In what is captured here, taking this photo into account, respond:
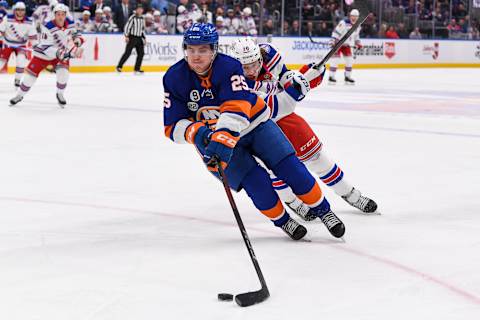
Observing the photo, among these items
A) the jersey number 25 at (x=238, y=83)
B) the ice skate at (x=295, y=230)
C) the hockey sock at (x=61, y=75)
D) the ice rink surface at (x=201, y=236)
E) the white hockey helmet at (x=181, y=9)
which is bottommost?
the ice rink surface at (x=201, y=236)

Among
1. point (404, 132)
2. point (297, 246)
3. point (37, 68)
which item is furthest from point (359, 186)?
point (37, 68)

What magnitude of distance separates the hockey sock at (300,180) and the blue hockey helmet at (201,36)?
23.7 inches

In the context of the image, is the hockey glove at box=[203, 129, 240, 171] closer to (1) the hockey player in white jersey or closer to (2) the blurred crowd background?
(1) the hockey player in white jersey

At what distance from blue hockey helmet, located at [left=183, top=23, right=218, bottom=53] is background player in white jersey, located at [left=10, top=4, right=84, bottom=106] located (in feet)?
22.4

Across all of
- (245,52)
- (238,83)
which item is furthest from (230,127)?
(245,52)

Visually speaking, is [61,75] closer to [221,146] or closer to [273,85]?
[273,85]

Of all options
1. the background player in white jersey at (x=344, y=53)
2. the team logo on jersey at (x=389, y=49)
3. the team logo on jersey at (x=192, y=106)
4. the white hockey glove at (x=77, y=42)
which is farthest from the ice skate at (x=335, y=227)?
the team logo on jersey at (x=389, y=49)

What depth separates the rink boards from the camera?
56.2 feet

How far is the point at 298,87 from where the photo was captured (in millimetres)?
3930

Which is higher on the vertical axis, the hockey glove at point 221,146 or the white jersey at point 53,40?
the white jersey at point 53,40

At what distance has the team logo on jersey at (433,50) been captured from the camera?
Answer: 22.4 m

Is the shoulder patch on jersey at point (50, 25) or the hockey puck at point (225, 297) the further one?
the shoulder patch on jersey at point (50, 25)

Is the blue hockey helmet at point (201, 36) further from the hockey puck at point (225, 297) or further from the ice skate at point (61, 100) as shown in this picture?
the ice skate at point (61, 100)

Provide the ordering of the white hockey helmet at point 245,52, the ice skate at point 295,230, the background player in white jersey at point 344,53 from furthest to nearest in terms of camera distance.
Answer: the background player in white jersey at point 344,53
the white hockey helmet at point 245,52
the ice skate at point 295,230
